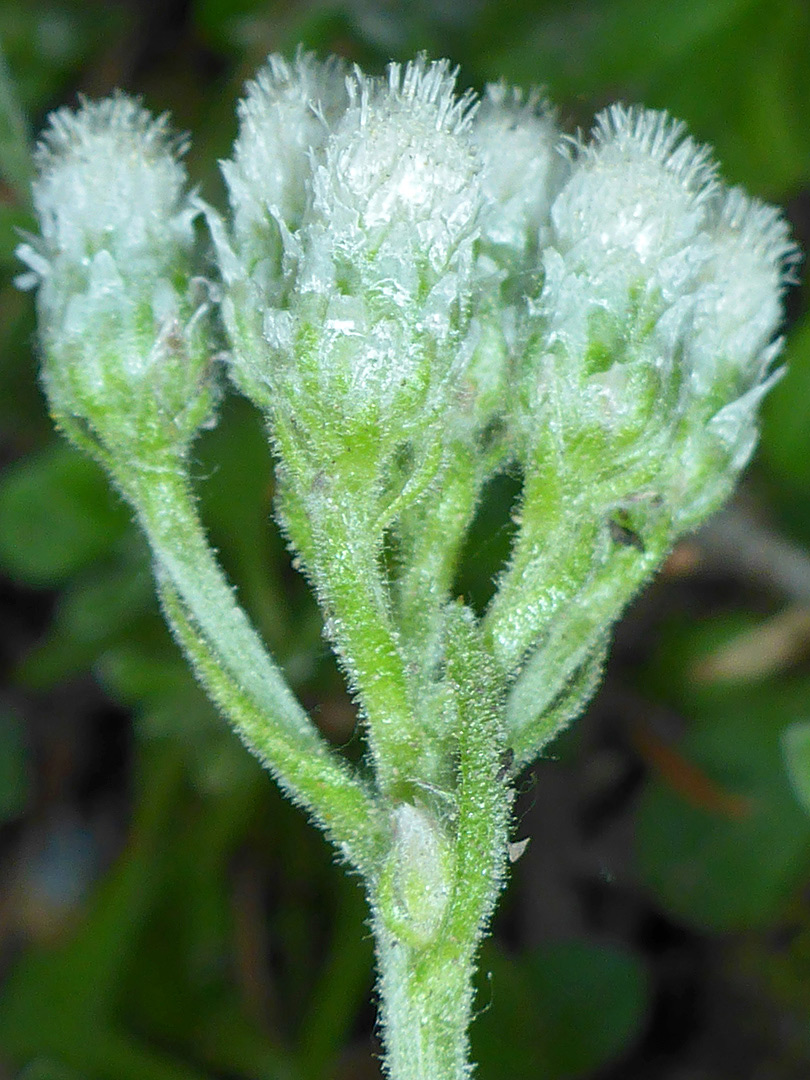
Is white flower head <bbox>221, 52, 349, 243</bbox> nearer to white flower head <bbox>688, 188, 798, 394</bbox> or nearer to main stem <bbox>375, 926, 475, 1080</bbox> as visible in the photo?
white flower head <bbox>688, 188, 798, 394</bbox>

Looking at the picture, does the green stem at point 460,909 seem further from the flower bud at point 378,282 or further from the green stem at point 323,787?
the flower bud at point 378,282

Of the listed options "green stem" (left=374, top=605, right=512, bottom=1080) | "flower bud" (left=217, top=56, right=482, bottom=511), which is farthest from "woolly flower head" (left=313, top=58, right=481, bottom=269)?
"green stem" (left=374, top=605, right=512, bottom=1080)

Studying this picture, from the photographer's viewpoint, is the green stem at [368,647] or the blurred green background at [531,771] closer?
the green stem at [368,647]

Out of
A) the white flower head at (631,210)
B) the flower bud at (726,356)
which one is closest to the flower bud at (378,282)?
the white flower head at (631,210)

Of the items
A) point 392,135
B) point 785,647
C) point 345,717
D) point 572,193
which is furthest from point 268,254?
point 785,647

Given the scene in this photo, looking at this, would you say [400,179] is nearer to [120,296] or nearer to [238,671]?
[120,296]

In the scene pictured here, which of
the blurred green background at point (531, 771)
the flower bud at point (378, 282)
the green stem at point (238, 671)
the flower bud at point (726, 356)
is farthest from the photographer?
the blurred green background at point (531, 771)
